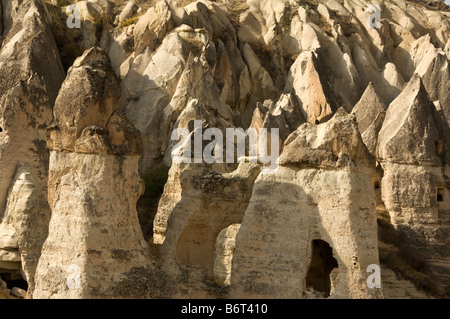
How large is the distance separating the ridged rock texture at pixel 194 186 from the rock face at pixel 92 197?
3 cm

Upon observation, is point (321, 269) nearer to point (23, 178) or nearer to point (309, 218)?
point (309, 218)

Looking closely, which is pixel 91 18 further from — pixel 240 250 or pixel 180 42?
pixel 240 250


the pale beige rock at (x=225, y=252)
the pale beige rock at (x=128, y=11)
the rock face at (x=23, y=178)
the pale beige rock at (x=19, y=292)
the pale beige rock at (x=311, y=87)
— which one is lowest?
the pale beige rock at (x=19, y=292)

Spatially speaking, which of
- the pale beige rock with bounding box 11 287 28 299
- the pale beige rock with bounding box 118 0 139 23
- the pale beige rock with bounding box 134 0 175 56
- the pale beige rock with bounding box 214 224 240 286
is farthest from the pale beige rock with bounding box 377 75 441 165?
the pale beige rock with bounding box 118 0 139 23

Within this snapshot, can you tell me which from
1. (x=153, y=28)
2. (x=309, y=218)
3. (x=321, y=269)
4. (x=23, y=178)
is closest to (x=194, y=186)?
(x=309, y=218)

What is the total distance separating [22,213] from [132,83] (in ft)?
42.8

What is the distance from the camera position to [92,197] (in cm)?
1169

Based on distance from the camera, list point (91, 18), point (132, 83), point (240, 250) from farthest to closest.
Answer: point (91, 18), point (132, 83), point (240, 250)

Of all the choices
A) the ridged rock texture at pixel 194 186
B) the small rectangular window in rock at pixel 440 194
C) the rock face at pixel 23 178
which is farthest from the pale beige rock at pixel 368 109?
the rock face at pixel 23 178

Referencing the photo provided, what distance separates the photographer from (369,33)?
38281 mm

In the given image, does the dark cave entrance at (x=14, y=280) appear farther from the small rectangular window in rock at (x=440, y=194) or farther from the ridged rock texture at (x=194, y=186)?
the small rectangular window in rock at (x=440, y=194)

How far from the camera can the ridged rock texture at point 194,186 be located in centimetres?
1187

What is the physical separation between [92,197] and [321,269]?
19.7 feet

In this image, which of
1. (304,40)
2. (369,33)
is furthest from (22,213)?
(369,33)
